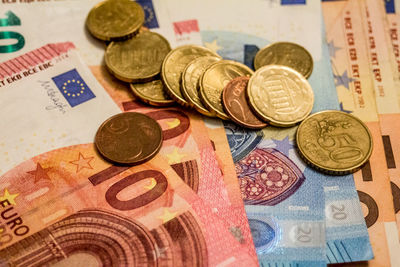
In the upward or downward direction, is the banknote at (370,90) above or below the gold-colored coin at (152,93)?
below

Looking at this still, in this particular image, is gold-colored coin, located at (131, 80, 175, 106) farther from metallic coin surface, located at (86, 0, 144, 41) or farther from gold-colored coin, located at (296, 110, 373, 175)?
gold-colored coin, located at (296, 110, 373, 175)

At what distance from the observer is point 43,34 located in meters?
1.59

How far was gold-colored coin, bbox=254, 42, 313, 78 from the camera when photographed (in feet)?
5.24

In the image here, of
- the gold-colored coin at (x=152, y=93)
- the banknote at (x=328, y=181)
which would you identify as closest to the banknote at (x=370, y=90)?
the banknote at (x=328, y=181)

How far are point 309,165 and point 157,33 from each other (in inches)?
29.2

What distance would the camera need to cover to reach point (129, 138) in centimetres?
136

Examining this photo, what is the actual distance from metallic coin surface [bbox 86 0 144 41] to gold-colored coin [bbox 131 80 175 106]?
0.73 ft

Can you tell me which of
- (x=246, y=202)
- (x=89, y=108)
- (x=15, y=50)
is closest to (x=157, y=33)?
(x=89, y=108)

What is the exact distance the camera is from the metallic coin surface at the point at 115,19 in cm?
159

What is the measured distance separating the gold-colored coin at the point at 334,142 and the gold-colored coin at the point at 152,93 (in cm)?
46

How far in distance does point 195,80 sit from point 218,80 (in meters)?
0.08

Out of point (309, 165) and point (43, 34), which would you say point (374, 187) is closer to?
point (309, 165)

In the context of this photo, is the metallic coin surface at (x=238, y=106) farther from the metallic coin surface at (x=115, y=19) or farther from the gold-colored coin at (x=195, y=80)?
the metallic coin surface at (x=115, y=19)

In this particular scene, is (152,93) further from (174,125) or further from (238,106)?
(238,106)
